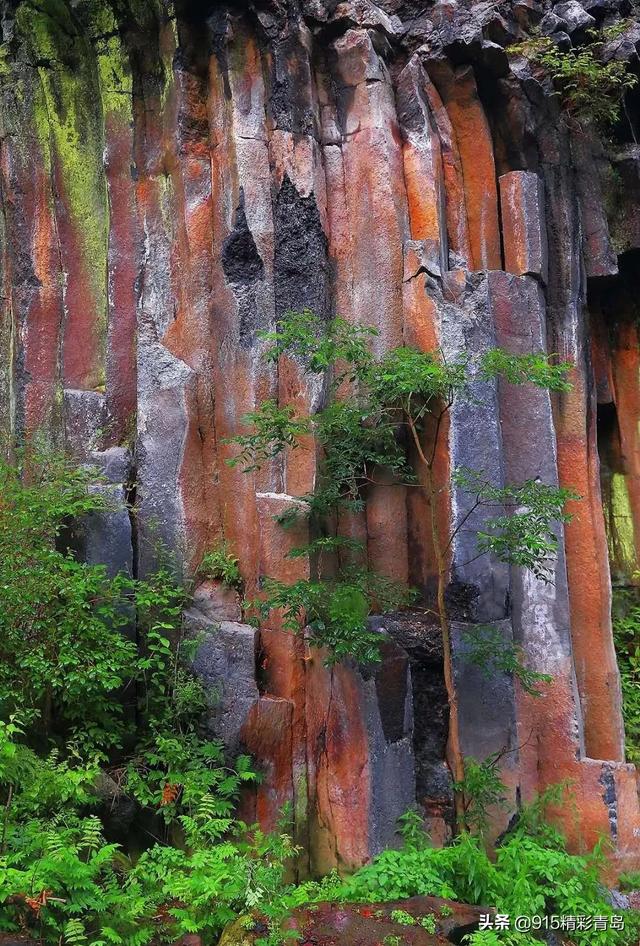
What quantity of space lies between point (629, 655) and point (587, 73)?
5590mm

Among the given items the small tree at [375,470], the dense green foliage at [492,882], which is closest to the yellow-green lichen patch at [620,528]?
the small tree at [375,470]

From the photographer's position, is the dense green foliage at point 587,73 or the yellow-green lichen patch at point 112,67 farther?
the yellow-green lichen patch at point 112,67

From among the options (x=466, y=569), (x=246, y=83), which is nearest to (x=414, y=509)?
(x=466, y=569)

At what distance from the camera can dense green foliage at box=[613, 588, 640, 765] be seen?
25.3ft

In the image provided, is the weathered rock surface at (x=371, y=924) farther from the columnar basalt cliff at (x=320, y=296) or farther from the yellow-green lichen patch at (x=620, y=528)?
the yellow-green lichen patch at (x=620, y=528)

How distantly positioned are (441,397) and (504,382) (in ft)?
3.14

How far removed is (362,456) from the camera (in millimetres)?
6270

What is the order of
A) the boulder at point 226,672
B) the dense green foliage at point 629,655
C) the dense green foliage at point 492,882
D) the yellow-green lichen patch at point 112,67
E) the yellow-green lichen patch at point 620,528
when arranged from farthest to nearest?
the yellow-green lichen patch at point 620,528 → the yellow-green lichen patch at point 112,67 → the dense green foliage at point 629,655 → the boulder at point 226,672 → the dense green foliage at point 492,882

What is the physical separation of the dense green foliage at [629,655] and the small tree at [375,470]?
175 cm

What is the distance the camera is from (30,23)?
8.02 m

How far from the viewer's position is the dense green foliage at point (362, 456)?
5645 mm

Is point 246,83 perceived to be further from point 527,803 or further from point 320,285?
point 527,803

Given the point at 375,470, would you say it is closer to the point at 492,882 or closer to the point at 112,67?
the point at 492,882

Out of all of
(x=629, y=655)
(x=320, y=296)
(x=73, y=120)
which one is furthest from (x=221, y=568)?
(x=73, y=120)
